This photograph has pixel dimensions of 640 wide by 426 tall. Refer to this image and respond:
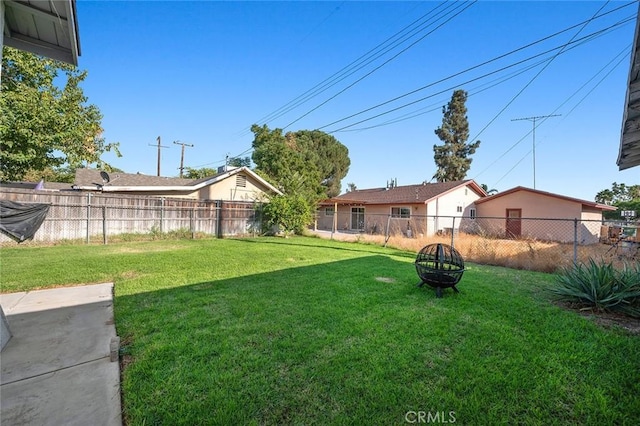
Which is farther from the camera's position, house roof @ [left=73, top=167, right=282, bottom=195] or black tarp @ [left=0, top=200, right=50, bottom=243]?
house roof @ [left=73, top=167, right=282, bottom=195]

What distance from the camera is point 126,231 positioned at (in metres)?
12.3

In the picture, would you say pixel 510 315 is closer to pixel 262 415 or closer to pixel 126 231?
pixel 262 415

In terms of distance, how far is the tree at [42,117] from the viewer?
11.8m

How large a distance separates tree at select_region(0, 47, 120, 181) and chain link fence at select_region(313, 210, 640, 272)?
1397 cm

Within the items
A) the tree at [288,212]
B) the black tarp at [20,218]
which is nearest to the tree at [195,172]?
the tree at [288,212]

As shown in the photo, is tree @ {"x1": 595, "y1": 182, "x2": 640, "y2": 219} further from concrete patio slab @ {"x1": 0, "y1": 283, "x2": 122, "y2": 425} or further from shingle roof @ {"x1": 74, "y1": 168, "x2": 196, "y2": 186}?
shingle roof @ {"x1": 74, "y1": 168, "x2": 196, "y2": 186}

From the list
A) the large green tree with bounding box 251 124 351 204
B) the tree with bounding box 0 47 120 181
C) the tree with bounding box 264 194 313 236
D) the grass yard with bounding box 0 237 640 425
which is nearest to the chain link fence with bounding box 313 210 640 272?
the tree with bounding box 264 194 313 236

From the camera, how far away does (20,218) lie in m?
7.55

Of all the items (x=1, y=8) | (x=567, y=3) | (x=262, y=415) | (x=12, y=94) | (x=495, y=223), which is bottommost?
(x=262, y=415)

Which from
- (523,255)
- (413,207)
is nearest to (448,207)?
(413,207)

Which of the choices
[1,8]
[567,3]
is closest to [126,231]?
[1,8]

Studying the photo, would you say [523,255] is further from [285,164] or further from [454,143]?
[454,143]

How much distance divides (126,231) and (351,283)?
11.4 meters

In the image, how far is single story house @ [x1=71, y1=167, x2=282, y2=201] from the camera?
14.6 metres
